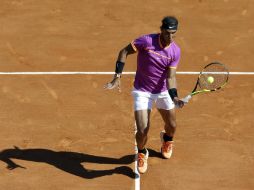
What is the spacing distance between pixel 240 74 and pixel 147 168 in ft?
12.3

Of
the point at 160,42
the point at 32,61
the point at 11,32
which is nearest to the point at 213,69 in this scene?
the point at 160,42

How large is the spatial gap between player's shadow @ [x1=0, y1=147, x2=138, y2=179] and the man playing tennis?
0.71 m

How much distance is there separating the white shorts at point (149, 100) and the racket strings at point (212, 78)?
768 millimetres

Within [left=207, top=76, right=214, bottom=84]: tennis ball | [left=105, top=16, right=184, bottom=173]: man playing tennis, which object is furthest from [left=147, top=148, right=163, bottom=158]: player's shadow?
[left=207, top=76, right=214, bottom=84]: tennis ball

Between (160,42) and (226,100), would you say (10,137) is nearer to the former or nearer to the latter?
(160,42)

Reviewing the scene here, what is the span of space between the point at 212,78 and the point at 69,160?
3.08 metres

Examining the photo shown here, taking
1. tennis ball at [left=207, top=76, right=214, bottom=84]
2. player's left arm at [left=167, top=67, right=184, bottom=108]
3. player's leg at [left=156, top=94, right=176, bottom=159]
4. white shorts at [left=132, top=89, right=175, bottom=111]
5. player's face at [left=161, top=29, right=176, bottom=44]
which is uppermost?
player's face at [left=161, top=29, right=176, bottom=44]

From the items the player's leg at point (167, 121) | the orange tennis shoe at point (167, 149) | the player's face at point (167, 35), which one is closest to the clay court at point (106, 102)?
the orange tennis shoe at point (167, 149)

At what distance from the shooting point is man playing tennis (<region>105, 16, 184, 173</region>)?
848cm

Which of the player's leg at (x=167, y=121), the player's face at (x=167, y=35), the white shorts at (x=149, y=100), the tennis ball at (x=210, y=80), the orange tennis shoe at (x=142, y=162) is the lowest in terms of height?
the orange tennis shoe at (x=142, y=162)

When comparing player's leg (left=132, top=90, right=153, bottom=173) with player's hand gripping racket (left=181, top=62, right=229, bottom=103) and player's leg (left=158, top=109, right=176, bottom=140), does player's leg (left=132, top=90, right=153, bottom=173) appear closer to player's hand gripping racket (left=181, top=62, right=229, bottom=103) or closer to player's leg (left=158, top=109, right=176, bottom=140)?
player's leg (left=158, top=109, right=176, bottom=140)

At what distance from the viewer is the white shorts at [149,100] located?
A: 8.81 metres

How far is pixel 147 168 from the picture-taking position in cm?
972

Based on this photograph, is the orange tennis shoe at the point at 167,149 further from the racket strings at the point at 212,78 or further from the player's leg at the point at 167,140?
the racket strings at the point at 212,78
